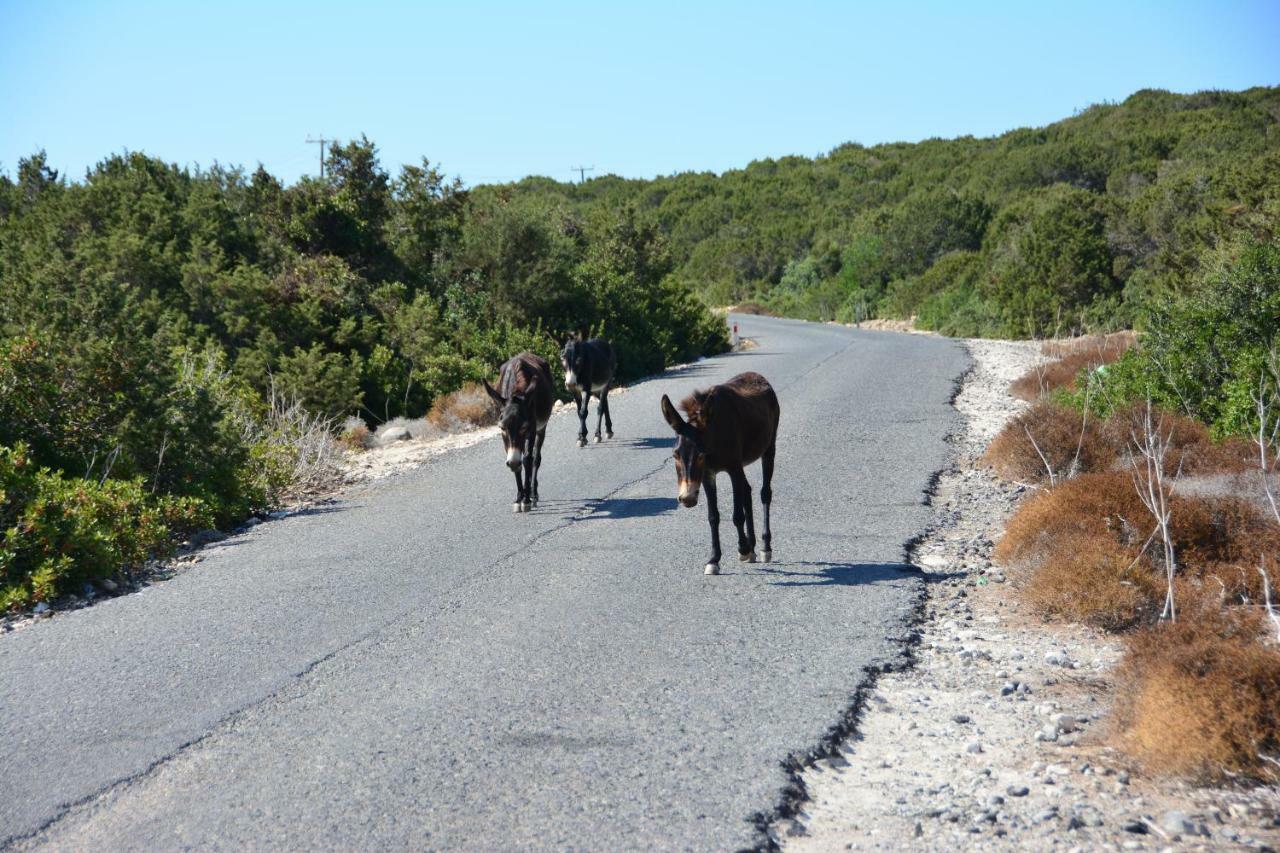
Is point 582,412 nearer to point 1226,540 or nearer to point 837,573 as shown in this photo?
point 837,573

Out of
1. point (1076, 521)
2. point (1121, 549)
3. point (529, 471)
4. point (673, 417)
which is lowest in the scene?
point (1121, 549)

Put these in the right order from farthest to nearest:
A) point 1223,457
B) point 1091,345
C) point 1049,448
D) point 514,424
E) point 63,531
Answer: point 1091,345
point 1049,448
point 514,424
point 1223,457
point 63,531

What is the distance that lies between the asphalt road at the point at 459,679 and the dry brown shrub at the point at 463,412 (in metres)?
8.19

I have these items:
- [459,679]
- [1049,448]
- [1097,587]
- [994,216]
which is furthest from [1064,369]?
[994,216]

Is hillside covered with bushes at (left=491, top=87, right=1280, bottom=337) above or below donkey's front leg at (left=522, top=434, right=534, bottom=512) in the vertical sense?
above

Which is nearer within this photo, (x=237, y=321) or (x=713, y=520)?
(x=713, y=520)

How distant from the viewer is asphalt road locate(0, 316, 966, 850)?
491cm

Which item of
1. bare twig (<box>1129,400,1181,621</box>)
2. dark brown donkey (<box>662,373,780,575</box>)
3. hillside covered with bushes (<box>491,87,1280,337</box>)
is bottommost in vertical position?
bare twig (<box>1129,400,1181,621</box>)

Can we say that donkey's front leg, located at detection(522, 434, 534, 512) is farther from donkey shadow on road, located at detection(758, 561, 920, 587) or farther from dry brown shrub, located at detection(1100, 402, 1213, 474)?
dry brown shrub, located at detection(1100, 402, 1213, 474)

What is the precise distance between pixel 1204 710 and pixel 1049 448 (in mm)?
8347

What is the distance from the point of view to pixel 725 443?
9.01 m

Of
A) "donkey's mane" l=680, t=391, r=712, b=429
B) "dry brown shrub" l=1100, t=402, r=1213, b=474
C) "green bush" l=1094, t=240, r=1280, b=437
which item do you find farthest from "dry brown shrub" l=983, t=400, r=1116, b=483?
"donkey's mane" l=680, t=391, r=712, b=429

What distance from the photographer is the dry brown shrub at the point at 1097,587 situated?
7840 millimetres

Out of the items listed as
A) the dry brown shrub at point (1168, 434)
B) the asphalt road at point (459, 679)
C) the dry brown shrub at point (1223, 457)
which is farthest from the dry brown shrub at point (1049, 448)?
the asphalt road at point (459, 679)
